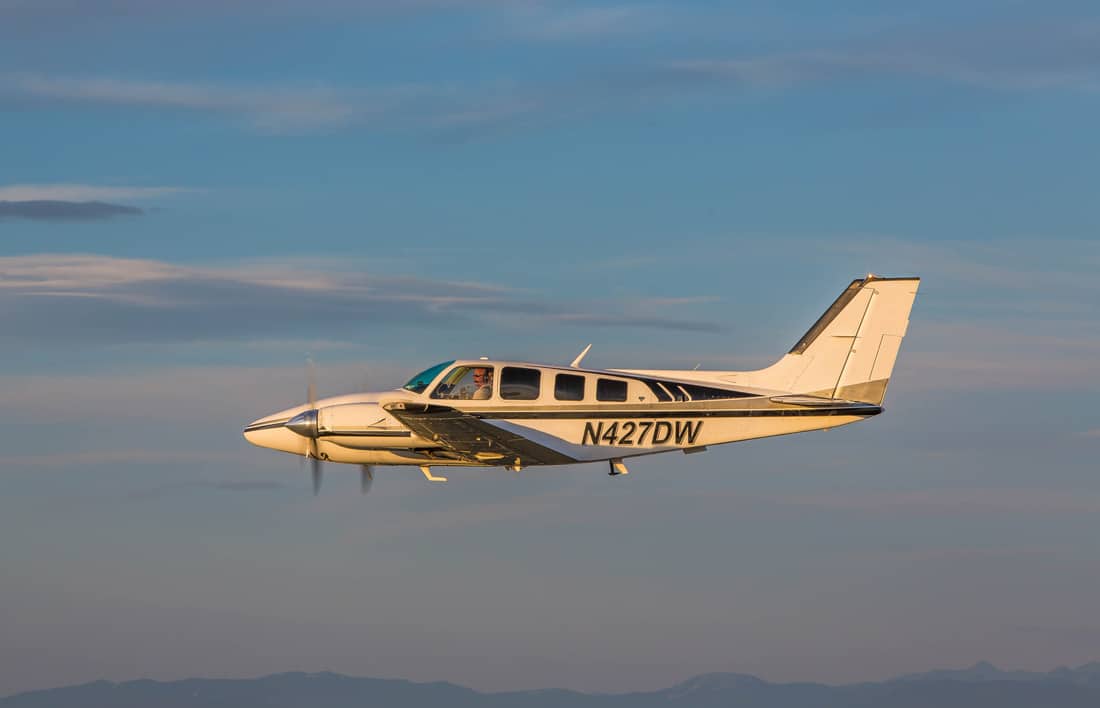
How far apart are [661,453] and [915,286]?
26.4 feet

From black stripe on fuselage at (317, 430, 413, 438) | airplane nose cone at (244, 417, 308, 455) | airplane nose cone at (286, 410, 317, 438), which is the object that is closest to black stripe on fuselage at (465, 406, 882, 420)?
black stripe on fuselage at (317, 430, 413, 438)

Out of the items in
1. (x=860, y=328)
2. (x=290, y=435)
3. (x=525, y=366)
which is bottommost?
(x=290, y=435)

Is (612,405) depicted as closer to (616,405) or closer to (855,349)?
(616,405)

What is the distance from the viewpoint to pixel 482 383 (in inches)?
1469

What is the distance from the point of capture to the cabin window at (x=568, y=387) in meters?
37.5

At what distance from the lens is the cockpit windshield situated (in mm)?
37656

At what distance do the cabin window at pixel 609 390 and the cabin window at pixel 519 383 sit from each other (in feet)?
5.12

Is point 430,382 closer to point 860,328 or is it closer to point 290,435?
point 290,435

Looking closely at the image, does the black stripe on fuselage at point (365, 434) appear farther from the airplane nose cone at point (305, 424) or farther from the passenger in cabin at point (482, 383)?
the passenger in cabin at point (482, 383)

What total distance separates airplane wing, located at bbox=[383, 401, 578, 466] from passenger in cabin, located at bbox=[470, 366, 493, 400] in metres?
0.63

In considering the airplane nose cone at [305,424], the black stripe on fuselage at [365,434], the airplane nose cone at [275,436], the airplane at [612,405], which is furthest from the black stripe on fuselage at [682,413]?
the airplane nose cone at [275,436]

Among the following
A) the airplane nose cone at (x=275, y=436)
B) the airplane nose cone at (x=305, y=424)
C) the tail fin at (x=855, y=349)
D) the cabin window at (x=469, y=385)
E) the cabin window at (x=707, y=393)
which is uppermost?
the tail fin at (x=855, y=349)

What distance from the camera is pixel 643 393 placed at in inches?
1487

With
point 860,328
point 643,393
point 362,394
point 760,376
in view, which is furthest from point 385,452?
point 860,328
